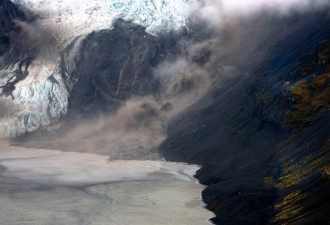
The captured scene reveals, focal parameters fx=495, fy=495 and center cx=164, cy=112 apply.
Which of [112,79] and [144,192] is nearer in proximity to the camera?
[144,192]

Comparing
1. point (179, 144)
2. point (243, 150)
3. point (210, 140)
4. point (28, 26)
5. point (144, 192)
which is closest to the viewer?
point (144, 192)

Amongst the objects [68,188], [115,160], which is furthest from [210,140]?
[68,188]

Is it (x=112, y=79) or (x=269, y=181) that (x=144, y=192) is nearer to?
A: (x=269, y=181)

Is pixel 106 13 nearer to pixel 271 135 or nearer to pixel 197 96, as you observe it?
pixel 197 96

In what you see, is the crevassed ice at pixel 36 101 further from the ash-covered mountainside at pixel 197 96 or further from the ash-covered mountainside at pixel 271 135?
the ash-covered mountainside at pixel 271 135

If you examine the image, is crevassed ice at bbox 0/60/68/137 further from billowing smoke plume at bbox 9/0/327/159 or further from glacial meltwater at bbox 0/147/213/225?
glacial meltwater at bbox 0/147/213/225
